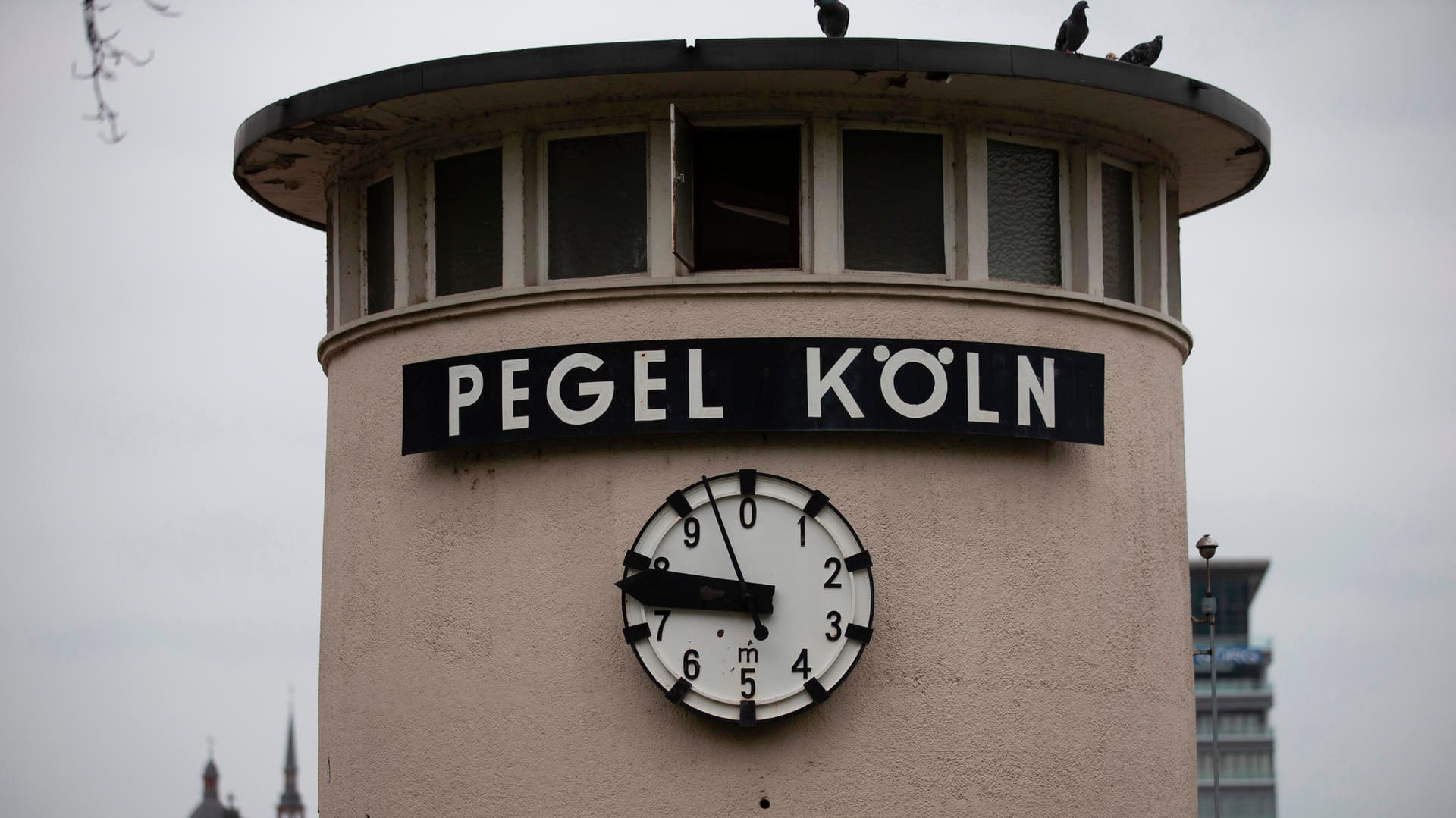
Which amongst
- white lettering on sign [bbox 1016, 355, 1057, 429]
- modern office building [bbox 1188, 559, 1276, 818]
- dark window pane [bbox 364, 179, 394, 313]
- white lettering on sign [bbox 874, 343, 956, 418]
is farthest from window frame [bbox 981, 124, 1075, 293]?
modern office building [bbox 1188, 559, 1276, 818]

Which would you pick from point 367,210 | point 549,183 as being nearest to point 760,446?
point 549,183

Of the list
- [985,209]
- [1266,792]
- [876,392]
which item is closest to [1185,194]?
[985,209]

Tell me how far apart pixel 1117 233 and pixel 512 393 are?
4574mm

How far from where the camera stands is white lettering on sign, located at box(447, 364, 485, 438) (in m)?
14.5

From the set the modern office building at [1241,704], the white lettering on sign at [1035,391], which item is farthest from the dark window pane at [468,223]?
the modern office building at [1241,704]

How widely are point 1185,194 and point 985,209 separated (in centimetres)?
308

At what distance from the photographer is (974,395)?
46.5 feet

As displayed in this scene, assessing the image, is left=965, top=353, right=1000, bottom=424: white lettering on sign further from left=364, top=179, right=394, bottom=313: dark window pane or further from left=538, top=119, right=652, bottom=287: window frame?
left=364, top=179, right=394, bottom=313: dark window pane

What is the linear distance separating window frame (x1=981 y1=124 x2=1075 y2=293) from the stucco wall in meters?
0.29

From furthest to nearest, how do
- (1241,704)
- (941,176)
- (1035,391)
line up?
(1241,704) < (941,176) < (1035,391)

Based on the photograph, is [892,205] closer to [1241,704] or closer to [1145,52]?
[1145,52]

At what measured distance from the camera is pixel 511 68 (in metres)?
14.3

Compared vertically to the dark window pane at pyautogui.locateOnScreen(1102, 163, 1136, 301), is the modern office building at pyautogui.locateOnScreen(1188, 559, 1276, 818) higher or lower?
lower

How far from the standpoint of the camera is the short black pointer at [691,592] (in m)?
13.8
